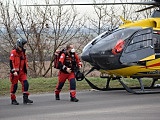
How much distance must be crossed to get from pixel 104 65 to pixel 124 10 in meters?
17.0

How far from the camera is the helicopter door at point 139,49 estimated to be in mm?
13336

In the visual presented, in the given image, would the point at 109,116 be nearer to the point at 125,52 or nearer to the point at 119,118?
the point at 119,118

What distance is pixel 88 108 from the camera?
1064cm

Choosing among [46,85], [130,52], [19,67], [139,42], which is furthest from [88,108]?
[46,85]

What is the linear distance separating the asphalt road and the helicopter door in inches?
44.2

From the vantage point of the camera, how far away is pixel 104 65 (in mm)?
13680

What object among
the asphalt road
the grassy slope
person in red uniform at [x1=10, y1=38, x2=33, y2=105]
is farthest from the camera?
the grassy slope

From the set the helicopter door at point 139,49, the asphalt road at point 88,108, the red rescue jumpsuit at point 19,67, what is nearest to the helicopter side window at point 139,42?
the helicopter door at point 139,49

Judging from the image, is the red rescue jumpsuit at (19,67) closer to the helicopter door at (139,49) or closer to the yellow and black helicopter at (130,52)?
A: the yellow and black helicopter at (130,52)

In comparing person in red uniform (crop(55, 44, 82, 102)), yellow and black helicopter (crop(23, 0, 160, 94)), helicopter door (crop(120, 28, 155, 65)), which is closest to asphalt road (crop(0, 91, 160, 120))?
person in red uniform (crop(55, 44, 82, 102))

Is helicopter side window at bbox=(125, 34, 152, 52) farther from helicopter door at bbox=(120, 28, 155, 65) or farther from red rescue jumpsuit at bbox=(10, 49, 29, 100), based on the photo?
red rescue jumpsuit at bbox=(10, 49, 29, 100)

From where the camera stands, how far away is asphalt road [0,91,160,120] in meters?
9.41

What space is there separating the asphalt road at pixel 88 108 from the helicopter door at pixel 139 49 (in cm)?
112

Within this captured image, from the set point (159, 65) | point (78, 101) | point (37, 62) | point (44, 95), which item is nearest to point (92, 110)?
point (78, 101)
